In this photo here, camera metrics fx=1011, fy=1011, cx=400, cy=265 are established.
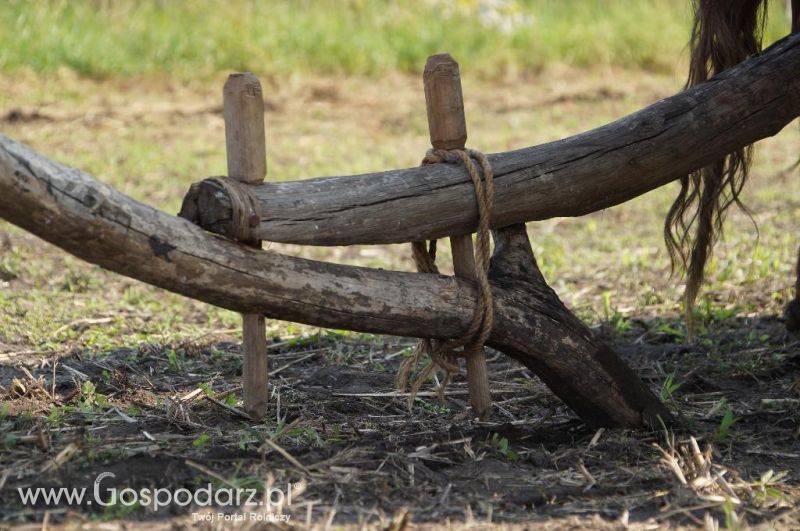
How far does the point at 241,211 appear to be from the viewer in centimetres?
261

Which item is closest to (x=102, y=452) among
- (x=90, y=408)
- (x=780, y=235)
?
(x=90, y=408)

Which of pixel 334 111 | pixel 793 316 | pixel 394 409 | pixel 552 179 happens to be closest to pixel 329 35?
pixel 334 111

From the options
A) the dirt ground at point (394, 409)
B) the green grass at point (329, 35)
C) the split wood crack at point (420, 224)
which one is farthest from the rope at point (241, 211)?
the green grass at point (329, 35)

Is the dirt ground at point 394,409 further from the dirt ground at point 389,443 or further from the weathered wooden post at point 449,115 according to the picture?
the weathered wooden post at point 449,115

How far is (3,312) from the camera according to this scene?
4.23m

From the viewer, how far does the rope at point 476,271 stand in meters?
2.91

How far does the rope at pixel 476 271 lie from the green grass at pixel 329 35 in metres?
5.68

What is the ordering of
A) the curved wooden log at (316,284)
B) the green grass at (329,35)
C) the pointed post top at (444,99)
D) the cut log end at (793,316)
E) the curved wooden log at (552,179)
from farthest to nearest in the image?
the green grass at (329,35) < the cut log end at (793,316) < the pointed post top at (444,99) < the curved wooden log at (552,179) < the curved wooden log at (316,284)

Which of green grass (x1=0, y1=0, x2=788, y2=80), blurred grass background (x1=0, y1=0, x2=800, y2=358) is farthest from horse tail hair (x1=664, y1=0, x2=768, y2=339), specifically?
green grass (x1=0, y1=0, x2=788, y2=80)

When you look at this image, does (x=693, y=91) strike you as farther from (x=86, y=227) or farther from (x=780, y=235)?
(x=780, y=235)

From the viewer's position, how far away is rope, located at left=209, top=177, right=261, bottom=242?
8.57 feet

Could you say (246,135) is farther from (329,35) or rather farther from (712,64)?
(329,35)

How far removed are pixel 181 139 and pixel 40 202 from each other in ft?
16.8

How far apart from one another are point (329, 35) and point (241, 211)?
6.56 m
